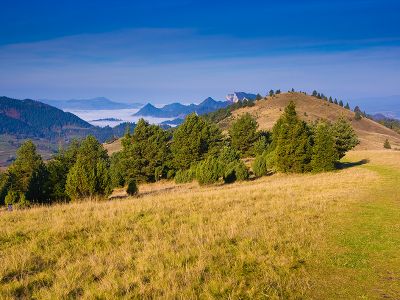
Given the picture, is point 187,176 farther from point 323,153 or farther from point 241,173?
point 323,153

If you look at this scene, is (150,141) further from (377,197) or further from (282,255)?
(282,255)

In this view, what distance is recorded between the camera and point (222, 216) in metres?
16.2

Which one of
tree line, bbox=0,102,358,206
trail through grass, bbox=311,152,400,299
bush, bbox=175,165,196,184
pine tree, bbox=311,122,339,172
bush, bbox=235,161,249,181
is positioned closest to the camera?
trail through grass, bbox=311,152,400,299

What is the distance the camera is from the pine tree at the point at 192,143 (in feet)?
220

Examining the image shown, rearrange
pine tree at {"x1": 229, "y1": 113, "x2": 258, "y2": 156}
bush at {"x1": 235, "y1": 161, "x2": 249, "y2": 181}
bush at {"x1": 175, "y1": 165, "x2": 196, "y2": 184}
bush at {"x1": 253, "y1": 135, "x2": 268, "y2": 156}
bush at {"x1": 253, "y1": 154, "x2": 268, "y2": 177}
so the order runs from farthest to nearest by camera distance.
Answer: pine tree at {"x1": 229, "y1": 113, "x2": 258, "y2": 156} → bush at {"x1": 253, "y1": 135, "x2": 268, "y2": 156} → bush at {"x1": 175, "y1": 165, "x2": 196, "y2": 184} → bush at {"x1": 253, "y1": 154, "x2": 268, "y2": 177} → bush at {"x1": 235, "y1": 161, "x2": 249, "y2": 181}

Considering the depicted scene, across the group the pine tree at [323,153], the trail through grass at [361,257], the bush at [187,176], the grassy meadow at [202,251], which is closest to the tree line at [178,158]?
the pine tree at [323,153]

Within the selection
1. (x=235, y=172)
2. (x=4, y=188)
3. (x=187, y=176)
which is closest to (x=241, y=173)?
(x=235, y=172)

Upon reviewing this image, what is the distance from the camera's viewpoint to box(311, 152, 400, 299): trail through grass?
8.46 meters

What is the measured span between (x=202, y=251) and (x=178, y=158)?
185 feet

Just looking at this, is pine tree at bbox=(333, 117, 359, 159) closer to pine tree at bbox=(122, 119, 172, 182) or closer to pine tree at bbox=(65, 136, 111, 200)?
pine tree at bbox=(122, 119, 172, 182)

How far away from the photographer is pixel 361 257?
427 inches

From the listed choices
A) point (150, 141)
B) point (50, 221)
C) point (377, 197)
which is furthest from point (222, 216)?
point (150, 141)

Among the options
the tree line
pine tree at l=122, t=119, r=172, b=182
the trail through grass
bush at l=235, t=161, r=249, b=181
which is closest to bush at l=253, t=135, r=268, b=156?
the tree line

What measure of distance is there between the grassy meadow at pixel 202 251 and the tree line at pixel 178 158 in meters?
13.6
